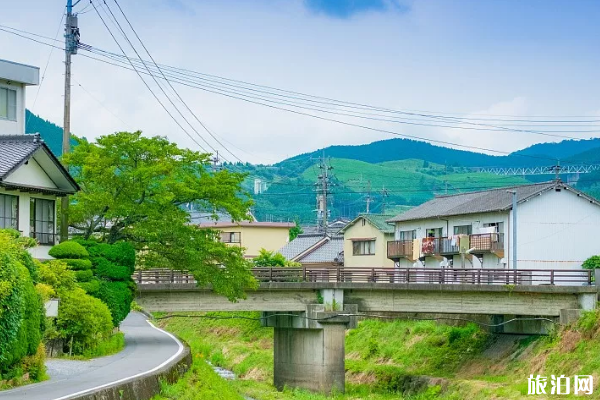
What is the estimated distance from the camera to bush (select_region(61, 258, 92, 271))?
34250 mm

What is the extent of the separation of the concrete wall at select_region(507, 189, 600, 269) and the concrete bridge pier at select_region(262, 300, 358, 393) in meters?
17.0

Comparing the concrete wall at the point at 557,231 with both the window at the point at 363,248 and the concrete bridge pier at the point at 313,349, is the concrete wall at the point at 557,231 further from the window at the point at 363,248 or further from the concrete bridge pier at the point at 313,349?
the window at the point at 363,248

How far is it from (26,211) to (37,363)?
14709 millimetres

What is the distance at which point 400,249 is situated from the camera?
72250 millimetres

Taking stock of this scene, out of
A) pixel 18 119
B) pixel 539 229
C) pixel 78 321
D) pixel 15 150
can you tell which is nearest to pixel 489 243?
pixel 539 229

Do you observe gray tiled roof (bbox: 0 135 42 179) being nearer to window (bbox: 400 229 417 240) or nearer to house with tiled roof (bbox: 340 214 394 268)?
window (bbox: 400 229 417 240)

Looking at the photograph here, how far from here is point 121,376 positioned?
24.5 metres

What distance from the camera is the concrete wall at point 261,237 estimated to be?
298ft

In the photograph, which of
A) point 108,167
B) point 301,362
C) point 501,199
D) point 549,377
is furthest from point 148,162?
point 501,199

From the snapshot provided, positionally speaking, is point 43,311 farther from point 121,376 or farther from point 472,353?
point 472,353

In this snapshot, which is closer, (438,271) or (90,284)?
(90,284)

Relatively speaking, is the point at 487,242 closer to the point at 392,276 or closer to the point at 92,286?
the point at 392,276

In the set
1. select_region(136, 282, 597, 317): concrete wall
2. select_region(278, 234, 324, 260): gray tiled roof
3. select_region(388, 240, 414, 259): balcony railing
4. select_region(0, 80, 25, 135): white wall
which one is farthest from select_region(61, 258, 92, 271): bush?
select_region(278, 234, 324, 260): gray tiled roof

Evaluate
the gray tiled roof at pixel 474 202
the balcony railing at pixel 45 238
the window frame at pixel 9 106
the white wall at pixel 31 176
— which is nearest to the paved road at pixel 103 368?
the balcony railing at pixel 45 238
